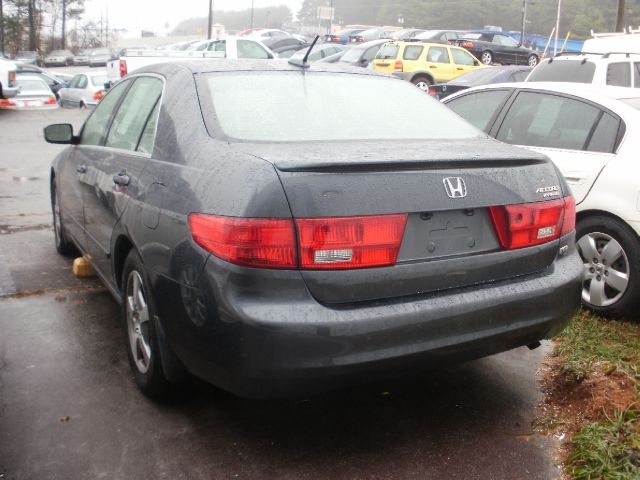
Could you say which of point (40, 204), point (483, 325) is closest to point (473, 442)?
point (483, 325)

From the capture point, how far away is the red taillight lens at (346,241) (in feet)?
8.47

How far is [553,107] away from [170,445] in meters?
3.68

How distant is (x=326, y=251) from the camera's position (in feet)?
8.52

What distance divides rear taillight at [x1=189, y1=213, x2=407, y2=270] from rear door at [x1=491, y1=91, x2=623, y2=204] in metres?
2.51

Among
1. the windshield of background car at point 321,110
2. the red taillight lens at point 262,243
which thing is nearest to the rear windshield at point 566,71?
the windshield of background car at point 321,110

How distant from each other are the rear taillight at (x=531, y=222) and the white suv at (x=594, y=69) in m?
7.64

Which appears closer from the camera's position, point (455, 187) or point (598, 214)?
point (455, 187)

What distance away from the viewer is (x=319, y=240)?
259cm

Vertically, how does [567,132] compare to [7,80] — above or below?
above

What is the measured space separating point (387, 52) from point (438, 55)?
1.57 meters

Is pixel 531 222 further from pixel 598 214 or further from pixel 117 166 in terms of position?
pixel 117 166

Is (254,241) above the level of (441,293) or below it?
above

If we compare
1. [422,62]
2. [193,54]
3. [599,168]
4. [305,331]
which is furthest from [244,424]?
[422,62]

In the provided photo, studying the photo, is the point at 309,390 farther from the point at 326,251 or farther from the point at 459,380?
the point at 459,380
